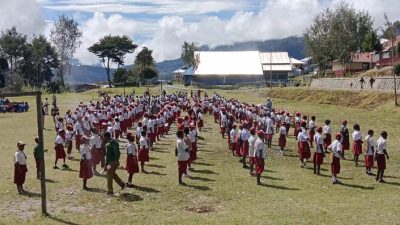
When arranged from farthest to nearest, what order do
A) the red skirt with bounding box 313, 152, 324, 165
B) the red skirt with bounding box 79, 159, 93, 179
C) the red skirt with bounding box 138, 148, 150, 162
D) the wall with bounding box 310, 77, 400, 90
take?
the wall with bounding box 310, 77, 400, 90 → the red skirt with bounding box 313, 152, 324, 165 → the red skirt with bounding box 138, 148, 150, 162 → the red skirt with bounding box 79, 159, 93, 179

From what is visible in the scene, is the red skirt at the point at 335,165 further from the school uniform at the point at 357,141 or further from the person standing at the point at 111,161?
the person standing at the point at 111,161

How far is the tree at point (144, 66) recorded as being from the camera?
96.8 metres

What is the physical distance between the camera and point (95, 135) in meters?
19.0

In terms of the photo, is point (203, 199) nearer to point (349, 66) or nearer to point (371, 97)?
point (371, 97)

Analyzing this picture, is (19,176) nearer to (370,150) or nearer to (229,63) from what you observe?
(370,150)

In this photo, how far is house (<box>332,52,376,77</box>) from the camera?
82.8m

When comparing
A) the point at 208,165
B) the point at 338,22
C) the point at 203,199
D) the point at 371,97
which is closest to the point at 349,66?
the point at 338,22

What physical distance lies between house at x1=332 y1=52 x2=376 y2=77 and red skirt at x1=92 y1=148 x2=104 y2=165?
6739cm

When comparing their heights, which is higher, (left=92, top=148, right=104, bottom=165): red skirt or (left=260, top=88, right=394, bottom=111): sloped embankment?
(left=260, top=88, right=394, bottom=111): sloped embankment

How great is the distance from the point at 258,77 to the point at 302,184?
77285 mm

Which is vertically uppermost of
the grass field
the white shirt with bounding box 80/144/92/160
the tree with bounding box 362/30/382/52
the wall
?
the tree with bounding box 362/30/382/52

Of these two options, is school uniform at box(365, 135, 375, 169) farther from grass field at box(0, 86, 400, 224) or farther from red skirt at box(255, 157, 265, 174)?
red skirt at box(255, 157, 265, 174)

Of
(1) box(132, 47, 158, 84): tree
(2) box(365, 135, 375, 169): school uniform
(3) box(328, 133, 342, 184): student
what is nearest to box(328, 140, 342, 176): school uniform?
(3) box(328, 133, 342, 184): student

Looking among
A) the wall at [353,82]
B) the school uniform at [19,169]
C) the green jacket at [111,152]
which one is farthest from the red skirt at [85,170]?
the wall at [353,82]
